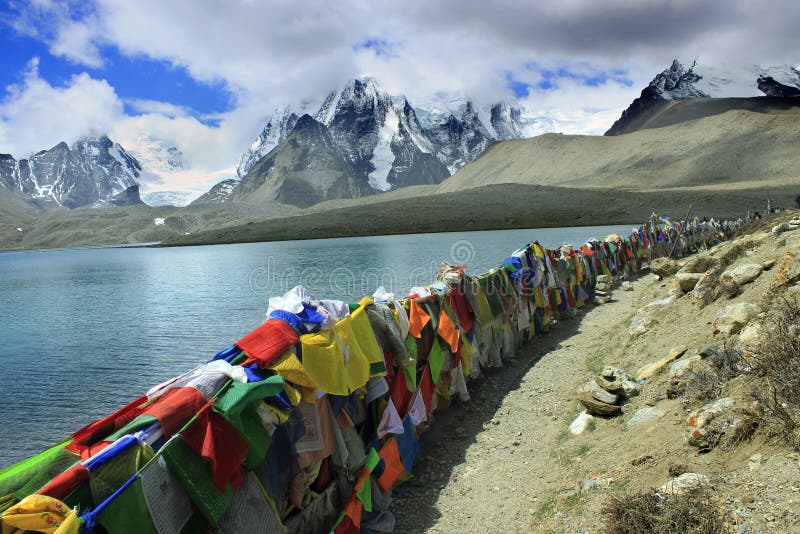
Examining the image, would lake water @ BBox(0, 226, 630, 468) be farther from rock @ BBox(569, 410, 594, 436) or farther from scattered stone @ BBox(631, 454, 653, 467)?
scattered stone @ BBox(631, 454, 653, 467)

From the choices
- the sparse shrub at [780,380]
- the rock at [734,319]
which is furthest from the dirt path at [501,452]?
the rock at [734,319]

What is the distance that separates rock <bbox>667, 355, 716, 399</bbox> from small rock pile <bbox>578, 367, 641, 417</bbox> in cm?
53

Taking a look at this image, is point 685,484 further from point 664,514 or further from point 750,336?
point 750,336

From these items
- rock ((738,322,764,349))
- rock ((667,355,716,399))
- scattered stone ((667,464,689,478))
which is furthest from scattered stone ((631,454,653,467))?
rock ((738,322,764,349))

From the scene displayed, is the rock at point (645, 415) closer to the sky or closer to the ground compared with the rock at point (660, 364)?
closer to the ground

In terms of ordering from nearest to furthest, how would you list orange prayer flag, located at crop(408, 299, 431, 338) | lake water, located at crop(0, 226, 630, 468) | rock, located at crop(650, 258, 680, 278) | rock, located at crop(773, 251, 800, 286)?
1. rock, located at crop(773, 251, 800, 286)
2. orange prayer flag, located at crop(408, 299, 431, 338)
3. lake water, located at crop(0, 226, 630, 468)
4. rock, located at crop(650, 258, 680, 278)

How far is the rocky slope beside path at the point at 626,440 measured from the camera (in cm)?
366

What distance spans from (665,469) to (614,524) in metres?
0.75

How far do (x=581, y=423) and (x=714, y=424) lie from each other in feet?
7.70

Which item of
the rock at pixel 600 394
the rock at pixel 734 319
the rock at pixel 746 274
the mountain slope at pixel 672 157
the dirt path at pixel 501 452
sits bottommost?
the dirt path at pixel 501 452

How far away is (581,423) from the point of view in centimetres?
639

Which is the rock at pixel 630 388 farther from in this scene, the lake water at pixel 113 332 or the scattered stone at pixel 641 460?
the lake water at pixel 113 332

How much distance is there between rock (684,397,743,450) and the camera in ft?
13.3

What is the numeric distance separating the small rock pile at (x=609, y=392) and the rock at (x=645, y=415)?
50 cm
